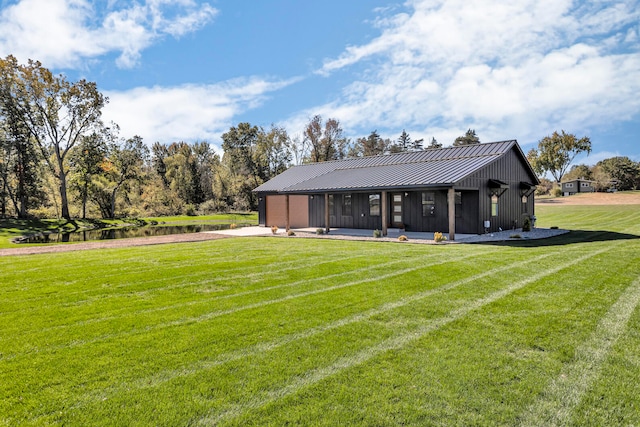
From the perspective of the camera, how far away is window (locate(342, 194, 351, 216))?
1981 centimetres

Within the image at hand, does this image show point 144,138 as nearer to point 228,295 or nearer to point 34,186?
point 34,186

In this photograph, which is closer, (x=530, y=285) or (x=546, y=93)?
(x=530, y=285)

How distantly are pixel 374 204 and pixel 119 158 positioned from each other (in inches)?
1152

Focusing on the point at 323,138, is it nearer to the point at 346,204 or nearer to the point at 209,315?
the point at 346,204

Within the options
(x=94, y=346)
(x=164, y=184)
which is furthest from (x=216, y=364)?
(x=164, y=184)

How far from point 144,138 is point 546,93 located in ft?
151

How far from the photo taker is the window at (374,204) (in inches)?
730

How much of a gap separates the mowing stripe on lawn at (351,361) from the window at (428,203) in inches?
423

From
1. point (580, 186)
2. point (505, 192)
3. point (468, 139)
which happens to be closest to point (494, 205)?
point (505, 192)

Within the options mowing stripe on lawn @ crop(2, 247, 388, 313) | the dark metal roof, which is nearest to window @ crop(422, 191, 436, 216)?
the dark metal roof

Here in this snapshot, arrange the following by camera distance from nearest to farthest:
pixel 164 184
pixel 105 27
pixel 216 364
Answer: pixel 216 364, pixel 105 27, pixel 164 184

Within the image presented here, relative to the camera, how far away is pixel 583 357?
3672mm

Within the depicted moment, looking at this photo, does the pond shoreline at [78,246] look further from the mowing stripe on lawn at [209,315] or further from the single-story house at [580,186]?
the single-story house at [580,186]

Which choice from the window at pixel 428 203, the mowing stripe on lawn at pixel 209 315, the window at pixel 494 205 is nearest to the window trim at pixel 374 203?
the window at pixel 428 203
